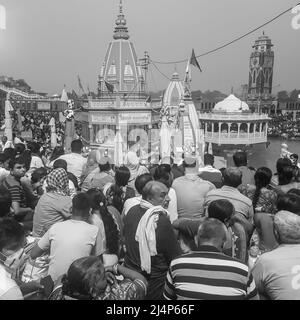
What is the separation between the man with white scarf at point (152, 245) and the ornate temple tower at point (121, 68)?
31668 millimetres

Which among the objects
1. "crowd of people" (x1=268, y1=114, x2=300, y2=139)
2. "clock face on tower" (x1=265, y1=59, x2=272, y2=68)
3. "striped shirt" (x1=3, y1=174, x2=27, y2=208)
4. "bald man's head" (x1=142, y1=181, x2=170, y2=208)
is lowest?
"crowd of people" (x1=268, y1=114, x2=300, y2=139)

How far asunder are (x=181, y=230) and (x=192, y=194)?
0.84 meters

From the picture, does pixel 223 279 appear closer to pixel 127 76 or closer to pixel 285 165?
pixel 285 165

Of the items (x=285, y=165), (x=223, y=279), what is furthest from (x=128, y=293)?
(x=285, y=165)

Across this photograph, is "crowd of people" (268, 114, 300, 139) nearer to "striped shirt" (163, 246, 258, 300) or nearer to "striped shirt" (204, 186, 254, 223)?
"striped shirt" (204, 186, 254, 223)

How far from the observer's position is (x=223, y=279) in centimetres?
217

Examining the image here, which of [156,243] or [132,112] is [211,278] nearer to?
[156,243]

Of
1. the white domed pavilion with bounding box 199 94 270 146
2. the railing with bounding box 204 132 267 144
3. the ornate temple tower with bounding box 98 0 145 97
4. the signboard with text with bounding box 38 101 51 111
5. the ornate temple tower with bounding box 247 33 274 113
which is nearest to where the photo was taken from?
the ornate temple tower with bounding box 98 0 145 97

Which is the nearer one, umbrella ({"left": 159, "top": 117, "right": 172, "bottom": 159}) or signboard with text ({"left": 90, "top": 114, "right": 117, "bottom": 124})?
umbrella ({"left": 159, "top": 117, "right": 172, "bottom": 159})

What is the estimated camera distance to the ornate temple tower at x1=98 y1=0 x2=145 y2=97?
3497cm

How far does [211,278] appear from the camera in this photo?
85.6 inches

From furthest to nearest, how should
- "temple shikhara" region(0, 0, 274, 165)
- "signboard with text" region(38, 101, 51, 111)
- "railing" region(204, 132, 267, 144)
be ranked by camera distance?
"signboard with text" region(38, 101, 51, 111) < "railing" region(204, 132, 267, 144) < "temple shikhara" region(0, 0, 274, 165)

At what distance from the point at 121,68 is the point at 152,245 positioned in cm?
3399

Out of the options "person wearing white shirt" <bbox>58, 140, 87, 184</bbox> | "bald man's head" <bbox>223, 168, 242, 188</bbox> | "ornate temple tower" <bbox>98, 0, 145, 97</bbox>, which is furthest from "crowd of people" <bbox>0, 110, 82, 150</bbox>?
"bald man's head" <bbox>223, 168, 242, 188</bbox>
